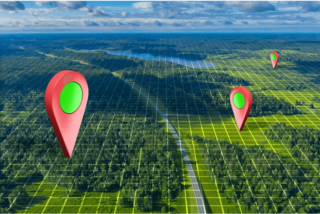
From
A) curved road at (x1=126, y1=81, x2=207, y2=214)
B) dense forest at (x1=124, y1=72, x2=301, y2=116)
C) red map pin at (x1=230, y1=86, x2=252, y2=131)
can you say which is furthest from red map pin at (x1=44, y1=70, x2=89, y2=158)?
dense forest at (x1=124, y1=72, x2=301, y2=116)

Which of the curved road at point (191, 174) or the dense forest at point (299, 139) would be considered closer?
the curved road at point (191, 174)

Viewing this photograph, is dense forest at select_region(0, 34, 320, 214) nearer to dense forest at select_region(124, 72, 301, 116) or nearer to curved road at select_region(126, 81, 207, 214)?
dense forest at select_region(124, 72, 301, 116)

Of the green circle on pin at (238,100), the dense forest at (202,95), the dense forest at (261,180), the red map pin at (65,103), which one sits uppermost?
the red map pin at (65,103)

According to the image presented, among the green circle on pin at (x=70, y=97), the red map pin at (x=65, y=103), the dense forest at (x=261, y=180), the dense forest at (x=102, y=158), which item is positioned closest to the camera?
the red map pin at (x=65, y=103)

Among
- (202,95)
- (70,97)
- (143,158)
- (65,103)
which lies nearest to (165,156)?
(143,158)

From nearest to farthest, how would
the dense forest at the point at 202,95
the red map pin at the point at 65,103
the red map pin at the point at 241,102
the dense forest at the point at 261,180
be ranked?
the red map pin at the point at 65,103 < the dense forest at the point at 261,180 < the red map pin at the point at 241,102 < the dense forest at the point at 202,95

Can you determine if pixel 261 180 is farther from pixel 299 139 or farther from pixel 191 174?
pixel 299 139

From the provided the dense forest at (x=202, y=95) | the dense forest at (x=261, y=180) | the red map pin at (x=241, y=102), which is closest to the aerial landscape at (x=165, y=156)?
the dense forest at (x=261, y=180)

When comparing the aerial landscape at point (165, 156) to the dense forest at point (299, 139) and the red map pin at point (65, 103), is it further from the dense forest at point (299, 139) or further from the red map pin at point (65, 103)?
the red map pin at point (65, 103)
